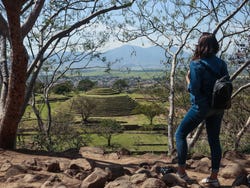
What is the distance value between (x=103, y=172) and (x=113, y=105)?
151ft

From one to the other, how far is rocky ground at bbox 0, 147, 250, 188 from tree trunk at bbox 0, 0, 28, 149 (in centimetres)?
35

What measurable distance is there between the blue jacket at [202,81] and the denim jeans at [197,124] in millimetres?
108

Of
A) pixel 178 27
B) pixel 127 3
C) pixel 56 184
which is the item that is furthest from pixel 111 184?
pixel 178 27

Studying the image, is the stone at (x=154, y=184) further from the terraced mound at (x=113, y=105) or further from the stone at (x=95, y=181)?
the terraced mound at (x=113, y=105)

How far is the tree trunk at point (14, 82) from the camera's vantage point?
5.39 m

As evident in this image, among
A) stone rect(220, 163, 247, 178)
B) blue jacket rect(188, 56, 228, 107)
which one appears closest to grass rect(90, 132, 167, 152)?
stone rect(220, 163, 247, 178)

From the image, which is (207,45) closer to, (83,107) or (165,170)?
(165,170)

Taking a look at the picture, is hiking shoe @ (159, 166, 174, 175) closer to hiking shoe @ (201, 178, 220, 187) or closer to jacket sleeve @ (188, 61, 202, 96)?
hiking shoe @ (201, 178, 220, 187)

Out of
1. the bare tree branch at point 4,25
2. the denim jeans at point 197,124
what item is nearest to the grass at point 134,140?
the bare tree branch at point 4,25

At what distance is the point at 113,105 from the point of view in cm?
5050

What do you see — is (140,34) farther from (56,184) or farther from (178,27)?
(56,184)

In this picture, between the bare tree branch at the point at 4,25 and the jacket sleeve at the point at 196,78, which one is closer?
the jacket sleeve at the point at 196,78

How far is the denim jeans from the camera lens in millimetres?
4152

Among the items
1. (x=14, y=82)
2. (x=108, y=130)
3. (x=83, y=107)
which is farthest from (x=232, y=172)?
(x=83, y=107)
